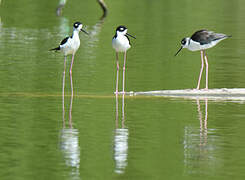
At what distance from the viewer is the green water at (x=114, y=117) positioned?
→ 10641 millimetres

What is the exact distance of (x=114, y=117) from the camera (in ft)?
48.1

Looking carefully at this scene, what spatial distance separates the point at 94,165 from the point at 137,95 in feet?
22.5

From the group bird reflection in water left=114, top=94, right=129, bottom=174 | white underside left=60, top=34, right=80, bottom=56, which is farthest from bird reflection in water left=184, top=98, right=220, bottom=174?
white underside left=60, top=34, right=80, bottom=56

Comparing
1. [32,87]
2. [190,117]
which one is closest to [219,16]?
[32,87]

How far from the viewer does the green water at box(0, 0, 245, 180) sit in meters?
10.6

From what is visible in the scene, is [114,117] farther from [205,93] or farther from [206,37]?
[206,37]

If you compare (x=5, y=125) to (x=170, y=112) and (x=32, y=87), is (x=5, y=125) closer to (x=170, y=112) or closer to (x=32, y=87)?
(x=170, y=112)

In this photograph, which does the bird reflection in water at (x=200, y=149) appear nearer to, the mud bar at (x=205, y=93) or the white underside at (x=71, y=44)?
the mud bar at (x=205, y=93)

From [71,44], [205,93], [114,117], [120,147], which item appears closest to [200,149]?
[120,147]

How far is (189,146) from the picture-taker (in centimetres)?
1197

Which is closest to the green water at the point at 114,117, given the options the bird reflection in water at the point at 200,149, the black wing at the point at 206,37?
the bird reflection in water at the point at 200,149

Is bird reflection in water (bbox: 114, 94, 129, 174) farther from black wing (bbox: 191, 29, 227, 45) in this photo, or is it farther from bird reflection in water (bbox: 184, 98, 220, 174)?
black wing (bbox: 191, 29, 227, 45)

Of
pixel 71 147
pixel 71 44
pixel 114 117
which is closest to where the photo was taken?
pixel 71 147

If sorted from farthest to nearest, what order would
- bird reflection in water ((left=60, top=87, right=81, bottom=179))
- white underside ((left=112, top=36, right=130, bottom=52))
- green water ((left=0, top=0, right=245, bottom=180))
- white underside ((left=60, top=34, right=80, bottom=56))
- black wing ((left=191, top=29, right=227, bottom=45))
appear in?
black wing ((left=191, top=29, right=227, bottom=45)), white underside ((left=112, top=36, right=130, bottom=52)), white underside ((left=60, top=34, right=80, bottom=56)), green water ((left=0, top=0, right=245, bottom=180)), bird reflection in water ((left=60, top=87, right=81, bottom=179))
